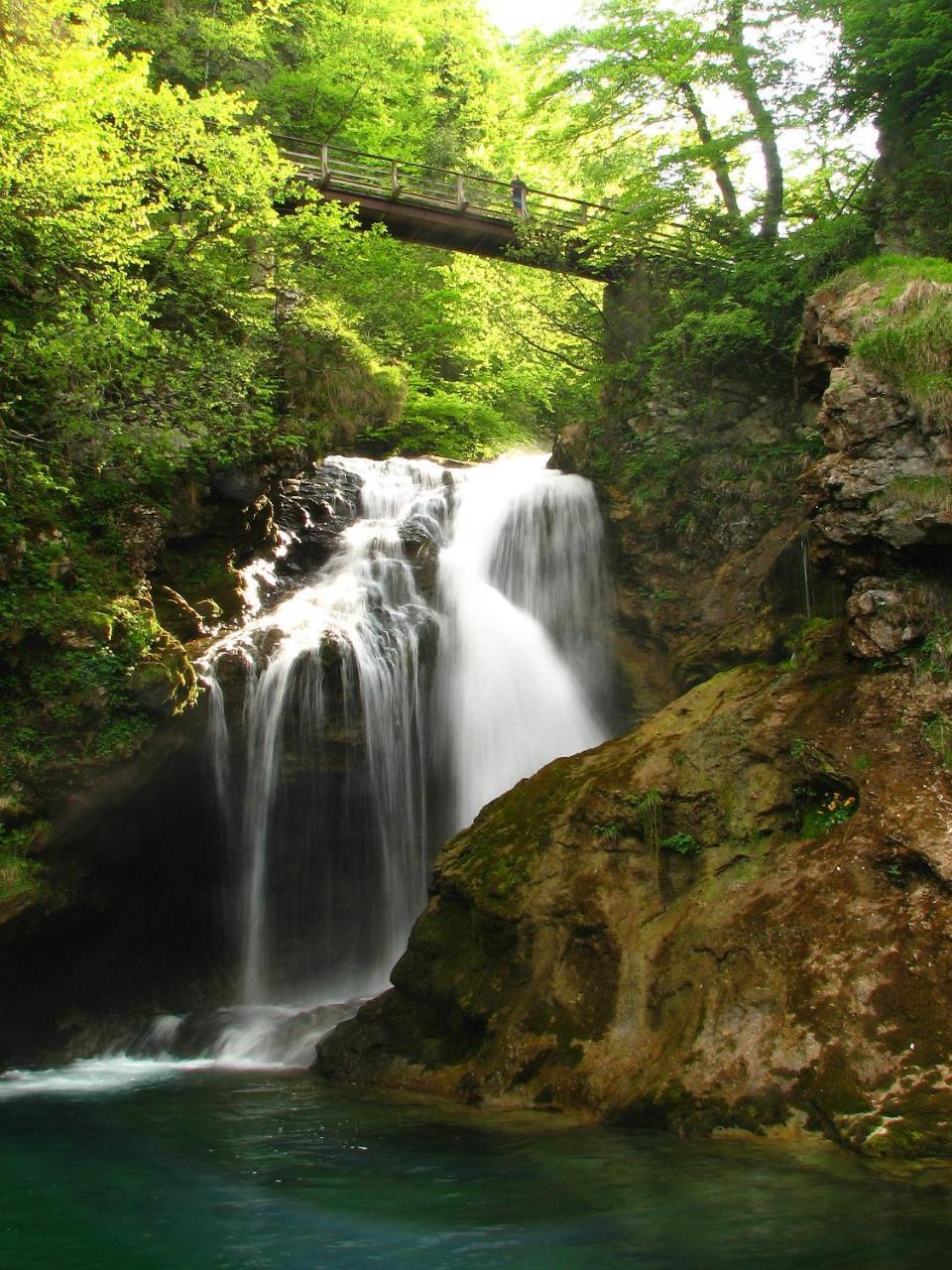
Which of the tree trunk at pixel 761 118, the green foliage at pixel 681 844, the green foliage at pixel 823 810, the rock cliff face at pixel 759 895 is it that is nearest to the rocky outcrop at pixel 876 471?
the rock cliff face at pixel 759 895

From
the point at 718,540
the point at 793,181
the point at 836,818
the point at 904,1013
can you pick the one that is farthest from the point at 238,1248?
the point at 793,181

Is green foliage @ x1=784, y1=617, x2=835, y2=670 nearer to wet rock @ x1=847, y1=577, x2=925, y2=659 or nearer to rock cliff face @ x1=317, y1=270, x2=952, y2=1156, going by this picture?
rock cliff face @ x1=317, y1=270, x2=952, y2=1156

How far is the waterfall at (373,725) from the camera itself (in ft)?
39.0

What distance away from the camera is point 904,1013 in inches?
236

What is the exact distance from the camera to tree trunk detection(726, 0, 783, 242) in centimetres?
1517

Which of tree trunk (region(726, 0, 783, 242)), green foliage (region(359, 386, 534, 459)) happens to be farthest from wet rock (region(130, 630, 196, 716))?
green foliage (region(359, 386, 534, 459))

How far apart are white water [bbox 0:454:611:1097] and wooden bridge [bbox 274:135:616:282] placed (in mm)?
7549

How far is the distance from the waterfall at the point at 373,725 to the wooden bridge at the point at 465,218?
269 inches

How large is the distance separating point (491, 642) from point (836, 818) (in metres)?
7.55

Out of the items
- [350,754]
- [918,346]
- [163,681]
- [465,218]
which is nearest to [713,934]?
[918,346]

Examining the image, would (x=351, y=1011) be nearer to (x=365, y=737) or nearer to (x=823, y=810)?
(x=365, y=737)

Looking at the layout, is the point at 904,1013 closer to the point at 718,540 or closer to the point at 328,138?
the point at 718,540

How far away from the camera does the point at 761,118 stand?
1541 cm

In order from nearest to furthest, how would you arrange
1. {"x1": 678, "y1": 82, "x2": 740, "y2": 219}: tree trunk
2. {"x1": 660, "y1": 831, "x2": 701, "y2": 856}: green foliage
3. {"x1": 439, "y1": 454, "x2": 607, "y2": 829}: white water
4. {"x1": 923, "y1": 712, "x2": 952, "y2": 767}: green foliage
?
{"x1": 923, "y1": 712, "x2": 952, "y2": 767}: green foliage
{"x1": 660, "y1": 831, "x2": 701, "y2": 856}: green foliage
{"x1": 439, "y1": 454, "x2": 607, "y2": 829}: white water
{"x1": 678, "y1": 82, "x2": 740, "y2": 219}: tree trunk
